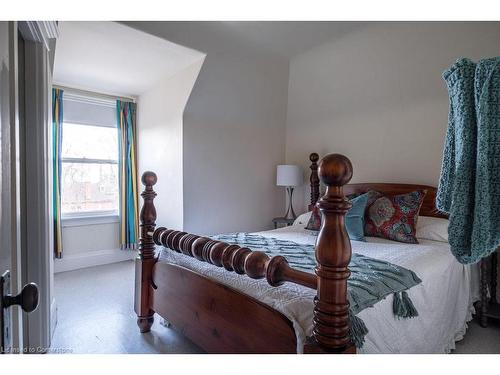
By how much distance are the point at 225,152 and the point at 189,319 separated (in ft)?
7.16

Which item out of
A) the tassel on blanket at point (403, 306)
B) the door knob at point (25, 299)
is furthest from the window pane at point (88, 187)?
the tassel on blanket at point (403, 306)

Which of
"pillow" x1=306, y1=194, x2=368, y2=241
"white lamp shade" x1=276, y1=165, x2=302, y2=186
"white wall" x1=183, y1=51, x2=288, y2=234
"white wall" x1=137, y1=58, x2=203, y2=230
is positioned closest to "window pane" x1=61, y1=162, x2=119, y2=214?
"white wall" x1=137, y1=58, x2=203, y2=230

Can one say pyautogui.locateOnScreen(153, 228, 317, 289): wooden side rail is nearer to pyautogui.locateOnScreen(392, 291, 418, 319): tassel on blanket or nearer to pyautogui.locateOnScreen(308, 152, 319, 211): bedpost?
pyautogui.locateOnScreen(392, 291, 418, 319): tassel on blanket

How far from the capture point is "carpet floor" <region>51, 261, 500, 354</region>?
200cm

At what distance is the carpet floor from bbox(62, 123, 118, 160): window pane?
1679 millimetres

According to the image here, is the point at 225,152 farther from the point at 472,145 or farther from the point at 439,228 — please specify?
the point at 472,145

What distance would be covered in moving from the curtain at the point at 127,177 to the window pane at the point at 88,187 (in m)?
0.16

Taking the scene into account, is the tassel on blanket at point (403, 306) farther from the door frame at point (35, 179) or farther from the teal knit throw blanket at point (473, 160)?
the door frame at point (35, 179)

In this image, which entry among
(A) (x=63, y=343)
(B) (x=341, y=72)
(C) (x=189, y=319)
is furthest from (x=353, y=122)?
(A) (x=63, y=343)

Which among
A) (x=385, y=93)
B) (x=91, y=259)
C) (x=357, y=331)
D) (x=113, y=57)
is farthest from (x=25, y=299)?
(x=91, y=259)

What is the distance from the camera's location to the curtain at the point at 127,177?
4.17 metres

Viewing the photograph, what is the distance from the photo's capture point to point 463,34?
2.54 metres

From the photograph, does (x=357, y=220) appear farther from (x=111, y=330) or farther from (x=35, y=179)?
(x=35, y=179)
